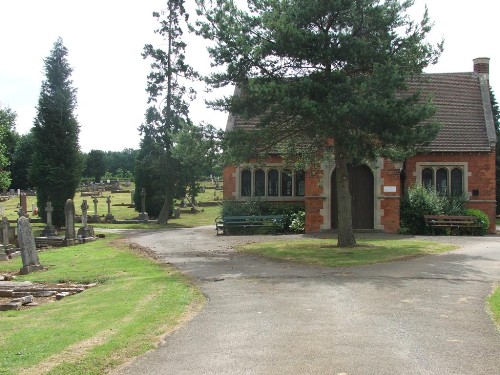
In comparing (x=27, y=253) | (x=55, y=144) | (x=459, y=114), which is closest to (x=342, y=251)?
(x=27, y=253)

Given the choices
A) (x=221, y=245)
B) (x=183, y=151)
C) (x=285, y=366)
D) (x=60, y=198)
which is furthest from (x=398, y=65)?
(x=60, y=198)

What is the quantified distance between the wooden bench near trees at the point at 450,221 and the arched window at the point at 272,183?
339 inches

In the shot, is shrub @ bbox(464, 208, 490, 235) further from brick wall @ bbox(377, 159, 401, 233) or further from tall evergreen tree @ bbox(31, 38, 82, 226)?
tall evergreen tree @ bbox(31, 38, 82, 226)

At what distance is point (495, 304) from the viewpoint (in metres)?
9.67

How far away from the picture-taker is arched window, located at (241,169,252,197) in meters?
30.7

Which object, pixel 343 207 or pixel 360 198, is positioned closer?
pixel 343 207

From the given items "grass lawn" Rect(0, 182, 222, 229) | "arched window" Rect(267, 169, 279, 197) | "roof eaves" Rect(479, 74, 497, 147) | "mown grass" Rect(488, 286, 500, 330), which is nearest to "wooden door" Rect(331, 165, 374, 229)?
"arched window" Rect(267, 169, 279, 197)

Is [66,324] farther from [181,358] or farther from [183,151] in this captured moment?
[183,151]

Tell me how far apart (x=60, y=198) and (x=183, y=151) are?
22.0m

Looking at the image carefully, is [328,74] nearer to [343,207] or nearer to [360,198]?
[343,207]

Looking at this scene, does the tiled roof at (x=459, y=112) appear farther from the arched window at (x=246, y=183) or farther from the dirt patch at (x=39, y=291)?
the dirt patch at (x=39, y=291)

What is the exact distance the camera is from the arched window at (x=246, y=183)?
3073 cm

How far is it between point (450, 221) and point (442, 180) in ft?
15.4

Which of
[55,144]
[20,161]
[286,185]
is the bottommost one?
[286,185]
